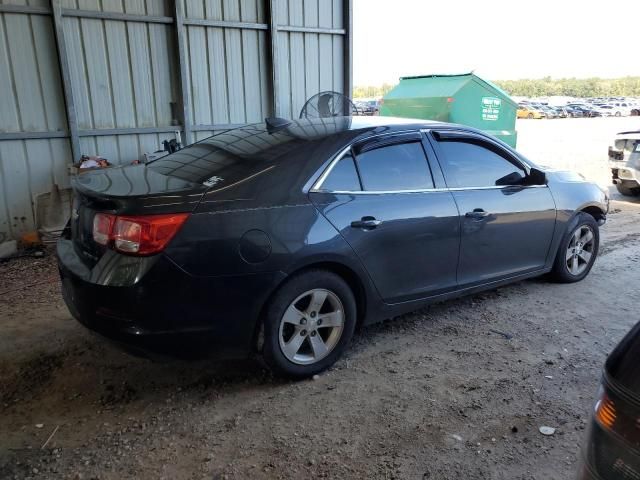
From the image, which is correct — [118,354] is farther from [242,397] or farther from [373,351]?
[373,351]

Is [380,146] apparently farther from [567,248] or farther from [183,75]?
[183,75]

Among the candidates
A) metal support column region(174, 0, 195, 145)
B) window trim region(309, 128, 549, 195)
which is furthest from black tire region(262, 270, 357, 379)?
metal support column region(174, 0, 195, 145)

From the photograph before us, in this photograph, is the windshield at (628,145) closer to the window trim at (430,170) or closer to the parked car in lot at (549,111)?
the window trim at (430,170)

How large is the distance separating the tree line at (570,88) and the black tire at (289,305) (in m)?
79.9

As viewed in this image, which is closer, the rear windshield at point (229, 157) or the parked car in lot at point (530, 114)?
the rear windshield at point (229, 157)

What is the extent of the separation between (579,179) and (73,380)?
4.55 meters

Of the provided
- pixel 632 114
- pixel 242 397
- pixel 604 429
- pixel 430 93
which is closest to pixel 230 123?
pixel 430 93

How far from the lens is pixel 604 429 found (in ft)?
4.74

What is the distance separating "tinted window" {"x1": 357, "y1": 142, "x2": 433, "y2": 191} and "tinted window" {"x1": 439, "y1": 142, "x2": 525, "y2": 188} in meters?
0.24

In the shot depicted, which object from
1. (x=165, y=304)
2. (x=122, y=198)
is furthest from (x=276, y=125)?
(x=165, y=304)

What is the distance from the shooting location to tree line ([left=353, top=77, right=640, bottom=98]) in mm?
82512

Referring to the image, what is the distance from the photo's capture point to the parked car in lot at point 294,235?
2.79 m

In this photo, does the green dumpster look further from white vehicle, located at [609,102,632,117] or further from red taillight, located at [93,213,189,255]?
white vehicle, located at [609,102,632,117]

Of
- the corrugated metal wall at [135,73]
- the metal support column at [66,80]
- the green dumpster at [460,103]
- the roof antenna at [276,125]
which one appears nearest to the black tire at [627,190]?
the green dumpster at [460,103]
